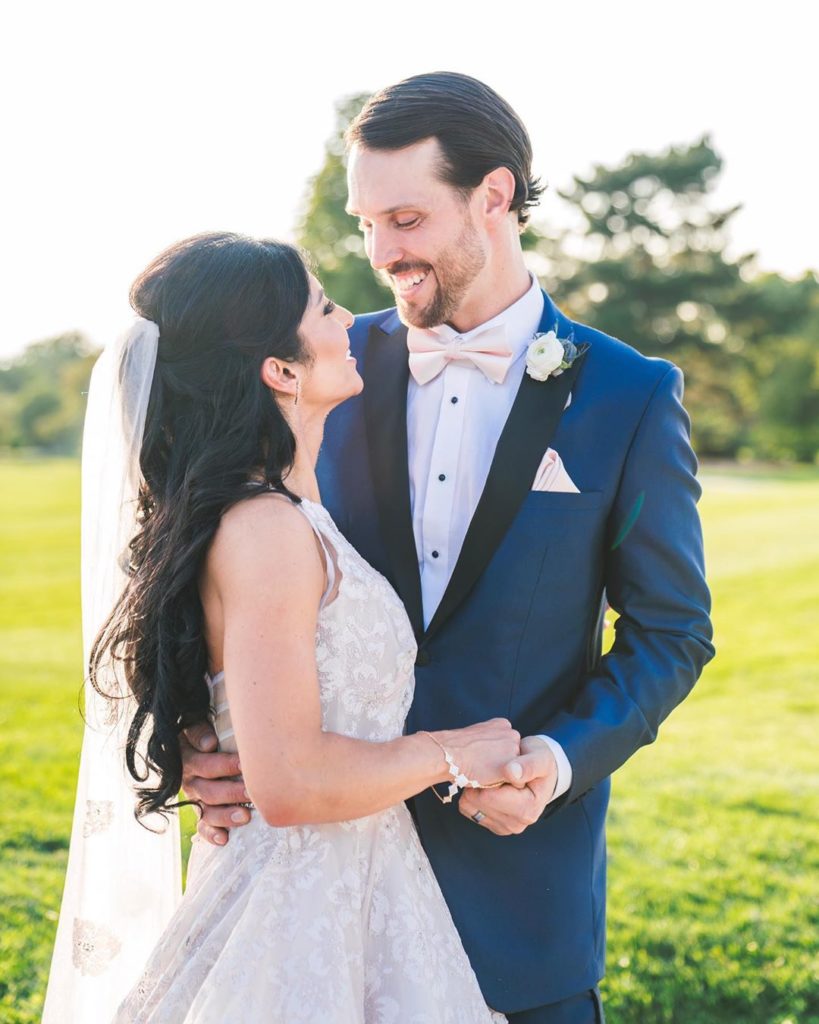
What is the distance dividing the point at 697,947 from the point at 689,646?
9.45 feet

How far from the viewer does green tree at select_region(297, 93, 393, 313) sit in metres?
32.6

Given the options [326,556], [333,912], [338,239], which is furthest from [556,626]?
[338,239]

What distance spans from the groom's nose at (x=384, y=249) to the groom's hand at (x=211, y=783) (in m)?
1.30

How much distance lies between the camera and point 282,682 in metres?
2.24

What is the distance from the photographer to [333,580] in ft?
8.14

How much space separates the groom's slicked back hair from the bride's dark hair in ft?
2.08

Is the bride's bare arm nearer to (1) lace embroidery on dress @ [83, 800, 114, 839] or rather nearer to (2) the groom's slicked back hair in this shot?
(1) lace embroidery on dress @ [83, 800, 114, 839]

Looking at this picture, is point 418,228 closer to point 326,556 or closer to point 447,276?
point 447,276

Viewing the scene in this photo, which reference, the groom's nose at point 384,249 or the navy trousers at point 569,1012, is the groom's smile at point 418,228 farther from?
the navy trousers at point 569,1012

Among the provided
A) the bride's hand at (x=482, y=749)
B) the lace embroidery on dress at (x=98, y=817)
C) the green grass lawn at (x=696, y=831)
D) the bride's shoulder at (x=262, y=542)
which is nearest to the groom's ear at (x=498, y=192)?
the bride's shoulder at (x=262, y=542)

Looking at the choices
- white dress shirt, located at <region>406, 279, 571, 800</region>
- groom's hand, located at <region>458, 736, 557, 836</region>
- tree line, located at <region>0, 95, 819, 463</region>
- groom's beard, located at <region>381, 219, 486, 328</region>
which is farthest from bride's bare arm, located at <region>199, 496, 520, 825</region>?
tree line, located at <region>0, 95, 819, 463</region>

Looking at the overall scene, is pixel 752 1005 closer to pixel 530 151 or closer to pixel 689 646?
pixel 689 646

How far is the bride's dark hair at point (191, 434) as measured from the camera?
2473mm

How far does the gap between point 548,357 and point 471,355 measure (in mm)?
229
